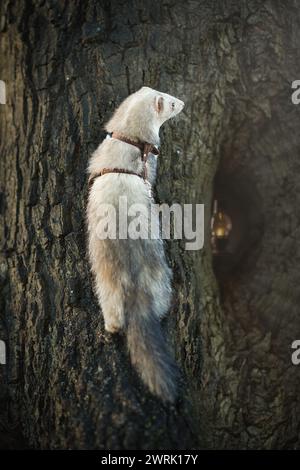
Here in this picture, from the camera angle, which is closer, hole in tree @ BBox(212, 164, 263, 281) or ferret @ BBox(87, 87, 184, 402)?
ferret @ BBox(87, 87, 184, 402)

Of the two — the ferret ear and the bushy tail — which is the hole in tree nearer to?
the ferret ear

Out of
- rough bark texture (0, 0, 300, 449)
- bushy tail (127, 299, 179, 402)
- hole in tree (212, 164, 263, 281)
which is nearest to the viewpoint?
bushy tail (127, 299, 179, 402)

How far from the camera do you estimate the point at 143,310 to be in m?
Result: 1.85

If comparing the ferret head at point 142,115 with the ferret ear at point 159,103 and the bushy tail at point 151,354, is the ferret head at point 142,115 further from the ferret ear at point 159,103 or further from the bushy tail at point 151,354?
the bushy tail at point 151,354

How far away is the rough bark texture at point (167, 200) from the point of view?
75.7 inches

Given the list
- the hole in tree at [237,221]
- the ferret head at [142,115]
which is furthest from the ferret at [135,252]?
the hole in tree at [237,221]

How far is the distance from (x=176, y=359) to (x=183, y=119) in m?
1.02

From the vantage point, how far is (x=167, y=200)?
2072 millimetres

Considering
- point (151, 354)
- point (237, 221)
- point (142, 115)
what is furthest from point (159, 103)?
point (151, 354)

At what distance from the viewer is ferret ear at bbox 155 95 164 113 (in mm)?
1994

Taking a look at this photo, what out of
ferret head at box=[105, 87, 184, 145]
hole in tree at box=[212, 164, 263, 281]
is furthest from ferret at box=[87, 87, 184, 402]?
hole in tree at box=[212, 164, 263, 281]

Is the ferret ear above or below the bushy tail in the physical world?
above

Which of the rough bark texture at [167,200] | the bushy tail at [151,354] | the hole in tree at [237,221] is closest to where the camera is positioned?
the bushy tail at [151,354]

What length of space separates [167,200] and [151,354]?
65cm
